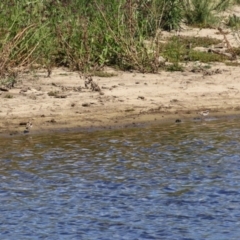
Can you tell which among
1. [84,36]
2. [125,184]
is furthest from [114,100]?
[125,184]

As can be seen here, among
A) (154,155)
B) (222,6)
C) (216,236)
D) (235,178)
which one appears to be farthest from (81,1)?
(216,236)

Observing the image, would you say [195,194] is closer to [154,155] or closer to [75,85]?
[154,155]

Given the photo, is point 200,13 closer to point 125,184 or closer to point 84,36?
point 84,36

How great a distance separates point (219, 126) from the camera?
10.9 m

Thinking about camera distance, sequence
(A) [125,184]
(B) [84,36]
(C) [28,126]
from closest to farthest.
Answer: (A) [125,184]
(C) [28,126]
(B) [84,36]

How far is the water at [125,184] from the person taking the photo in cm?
715

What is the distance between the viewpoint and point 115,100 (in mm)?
11039

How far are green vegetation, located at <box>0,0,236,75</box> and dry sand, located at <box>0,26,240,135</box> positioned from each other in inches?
8.4

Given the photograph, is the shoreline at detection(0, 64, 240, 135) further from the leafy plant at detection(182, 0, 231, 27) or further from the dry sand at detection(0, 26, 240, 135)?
the leafy plant at detection(182, 0, 231, 27)

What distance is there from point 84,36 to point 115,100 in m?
1.39

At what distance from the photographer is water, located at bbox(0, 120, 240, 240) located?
23.5 feet

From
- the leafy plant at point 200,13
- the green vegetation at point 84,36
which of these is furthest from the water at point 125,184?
the leafy plant at point 200,13

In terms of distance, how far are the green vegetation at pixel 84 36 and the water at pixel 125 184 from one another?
1.79 meters

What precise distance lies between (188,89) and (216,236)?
4853mm
